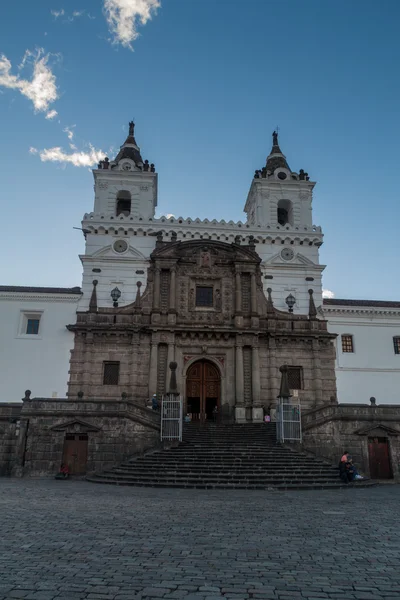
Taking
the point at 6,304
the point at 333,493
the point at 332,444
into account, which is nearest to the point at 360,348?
the point at 332,444

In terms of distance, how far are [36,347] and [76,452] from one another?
365 inches

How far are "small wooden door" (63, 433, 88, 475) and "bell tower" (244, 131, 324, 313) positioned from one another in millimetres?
15847

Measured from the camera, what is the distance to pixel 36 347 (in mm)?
29984

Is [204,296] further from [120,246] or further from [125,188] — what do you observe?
[125,188]

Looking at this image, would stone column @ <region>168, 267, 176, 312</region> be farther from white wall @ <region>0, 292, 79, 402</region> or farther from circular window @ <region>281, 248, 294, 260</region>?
circular window @ <region>281, 248, 294, 260</region>

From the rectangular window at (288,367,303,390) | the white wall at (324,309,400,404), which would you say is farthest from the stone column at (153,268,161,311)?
the white wall at (324,309,400,404)

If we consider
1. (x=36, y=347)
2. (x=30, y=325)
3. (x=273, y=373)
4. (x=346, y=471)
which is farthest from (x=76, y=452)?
(x=273, y=373)

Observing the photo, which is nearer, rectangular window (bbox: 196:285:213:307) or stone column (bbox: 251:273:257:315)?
stone column (bbox: 251:273:257:315)

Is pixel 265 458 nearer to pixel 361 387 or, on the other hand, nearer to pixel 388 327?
pixel 361 387

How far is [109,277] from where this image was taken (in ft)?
106

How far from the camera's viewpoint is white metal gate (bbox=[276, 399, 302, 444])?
23.6m

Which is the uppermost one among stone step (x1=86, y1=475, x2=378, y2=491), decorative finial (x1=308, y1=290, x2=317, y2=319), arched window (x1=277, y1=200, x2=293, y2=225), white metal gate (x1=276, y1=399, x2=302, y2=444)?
arched window (x1=277, y1=200, x2=293, y2=225)

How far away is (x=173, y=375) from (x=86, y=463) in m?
5.96

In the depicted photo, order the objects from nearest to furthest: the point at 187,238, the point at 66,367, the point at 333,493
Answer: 1. the point at 333,493
2. the point at 66,367
3. the point at 187,238
